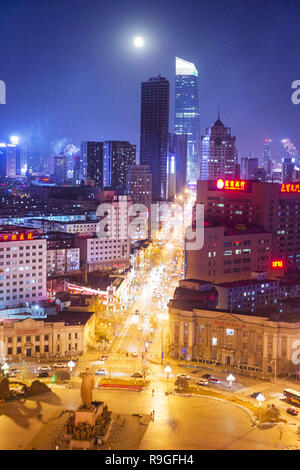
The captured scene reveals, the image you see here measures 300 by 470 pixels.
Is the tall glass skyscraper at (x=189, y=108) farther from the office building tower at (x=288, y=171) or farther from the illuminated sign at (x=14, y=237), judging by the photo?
the illuminated sign at (x=14, y=237)

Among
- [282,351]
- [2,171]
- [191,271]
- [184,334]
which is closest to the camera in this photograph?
[282,351]

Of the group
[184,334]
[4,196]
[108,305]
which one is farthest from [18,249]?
[4,196]

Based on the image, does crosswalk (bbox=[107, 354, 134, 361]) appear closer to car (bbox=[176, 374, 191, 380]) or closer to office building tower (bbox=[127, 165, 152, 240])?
car (bbox=[176, 374, 191, 380])

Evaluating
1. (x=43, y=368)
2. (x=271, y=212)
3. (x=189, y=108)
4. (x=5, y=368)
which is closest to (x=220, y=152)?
(x=271, y=212)

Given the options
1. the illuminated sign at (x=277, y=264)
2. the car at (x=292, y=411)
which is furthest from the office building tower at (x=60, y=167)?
the car at (x=292, y=411)

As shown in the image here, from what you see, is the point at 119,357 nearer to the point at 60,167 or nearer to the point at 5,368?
the point at 5,368

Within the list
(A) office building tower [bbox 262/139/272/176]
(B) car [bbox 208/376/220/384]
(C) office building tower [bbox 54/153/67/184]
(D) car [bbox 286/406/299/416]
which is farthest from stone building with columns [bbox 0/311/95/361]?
(C) office building tower [bbox 54/153/67/184]
